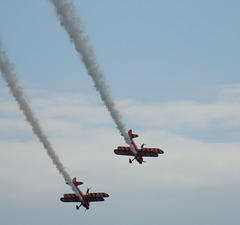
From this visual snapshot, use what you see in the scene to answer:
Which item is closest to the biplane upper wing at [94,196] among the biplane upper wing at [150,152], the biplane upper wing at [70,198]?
the biplane upper wing at [70,198]

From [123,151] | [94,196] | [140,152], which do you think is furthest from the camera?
[94,196]

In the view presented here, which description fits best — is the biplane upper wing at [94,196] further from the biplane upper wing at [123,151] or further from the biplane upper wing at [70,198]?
the biplane upper wing at [123,151]

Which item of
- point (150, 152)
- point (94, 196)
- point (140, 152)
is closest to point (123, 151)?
point (140, 152)

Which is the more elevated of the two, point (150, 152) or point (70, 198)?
point (150, 152)

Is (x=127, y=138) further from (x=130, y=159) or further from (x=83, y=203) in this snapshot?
(x=83, y=203)

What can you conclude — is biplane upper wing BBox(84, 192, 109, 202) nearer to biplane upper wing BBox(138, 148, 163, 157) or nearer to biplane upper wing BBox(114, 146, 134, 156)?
biplane upper wing BBox(114, 146, 134, 156)

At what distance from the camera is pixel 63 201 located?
10719cm

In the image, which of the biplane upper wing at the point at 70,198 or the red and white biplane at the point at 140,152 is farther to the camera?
the biplane upper wing at the point at 70,198

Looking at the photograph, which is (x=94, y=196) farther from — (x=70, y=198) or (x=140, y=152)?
(x=140, y=152)

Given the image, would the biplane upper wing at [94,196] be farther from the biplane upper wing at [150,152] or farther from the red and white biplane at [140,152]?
the biplane upper wing at [150,152]

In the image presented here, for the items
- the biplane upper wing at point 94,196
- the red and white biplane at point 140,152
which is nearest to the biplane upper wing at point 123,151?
the red and white biplane at point 140,152

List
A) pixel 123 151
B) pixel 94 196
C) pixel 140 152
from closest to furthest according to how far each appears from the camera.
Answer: pixel 140 152
pixel 123 151
pixel 94 196

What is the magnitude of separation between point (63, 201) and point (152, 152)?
16327mm

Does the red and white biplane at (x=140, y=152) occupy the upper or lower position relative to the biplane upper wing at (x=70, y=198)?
upper
